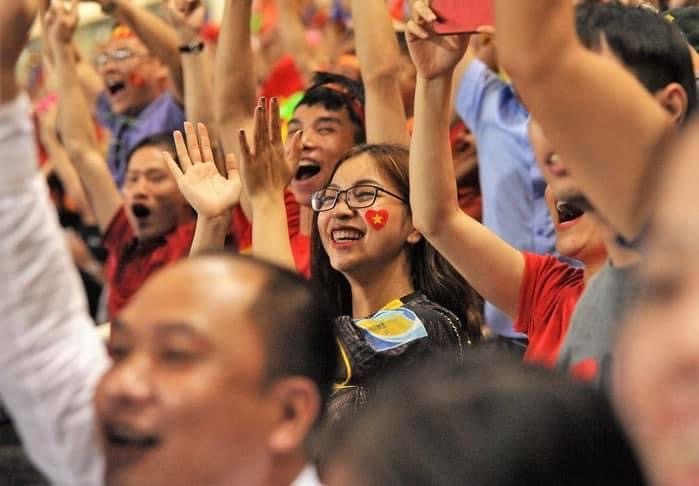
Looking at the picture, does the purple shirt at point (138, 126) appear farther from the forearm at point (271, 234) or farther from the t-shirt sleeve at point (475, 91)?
the forearm at point (271, 234)

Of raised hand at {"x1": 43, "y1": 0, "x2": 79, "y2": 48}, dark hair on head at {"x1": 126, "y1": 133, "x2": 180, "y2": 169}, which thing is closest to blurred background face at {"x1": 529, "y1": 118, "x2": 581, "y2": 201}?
dark hair on head at {"x1": 126, "y1": 133, "x2": 180, "y2": 169}

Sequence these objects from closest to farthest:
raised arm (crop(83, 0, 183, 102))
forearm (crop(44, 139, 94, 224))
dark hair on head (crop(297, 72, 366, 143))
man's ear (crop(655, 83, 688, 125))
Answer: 1. man's ear (crop(655, 83, 688, 125))
2. dark hair on head (crop(297, 72, 366, 143))
3. raised arm (crop(83, 0, 183, 102))
4. forearm (crop(44, 139, 94, 224))

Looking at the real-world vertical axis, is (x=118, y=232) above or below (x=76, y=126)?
below

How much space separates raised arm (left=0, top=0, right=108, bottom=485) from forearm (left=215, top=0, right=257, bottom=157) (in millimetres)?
1478

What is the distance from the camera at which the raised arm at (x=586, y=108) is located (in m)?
1.04

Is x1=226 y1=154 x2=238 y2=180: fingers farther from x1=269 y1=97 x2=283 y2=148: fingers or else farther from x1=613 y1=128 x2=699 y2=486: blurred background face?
x1=613 y1=128 x2=699 y2=486: blurred background face

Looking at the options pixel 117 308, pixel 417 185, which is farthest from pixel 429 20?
pixel 117 308

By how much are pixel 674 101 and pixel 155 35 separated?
7.00 ft

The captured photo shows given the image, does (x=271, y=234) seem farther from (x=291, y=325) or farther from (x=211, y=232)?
(x=291, y=325)

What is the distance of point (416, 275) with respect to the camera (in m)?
2.19

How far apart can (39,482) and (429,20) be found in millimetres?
994

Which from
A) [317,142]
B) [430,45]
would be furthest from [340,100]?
[430,45]

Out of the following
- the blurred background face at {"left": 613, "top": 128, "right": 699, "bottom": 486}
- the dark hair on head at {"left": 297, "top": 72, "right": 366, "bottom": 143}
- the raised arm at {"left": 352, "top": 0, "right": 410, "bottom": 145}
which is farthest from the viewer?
the dark hair on head at {"left": 297, "top": 72, "right": 366, "bottom": 143}

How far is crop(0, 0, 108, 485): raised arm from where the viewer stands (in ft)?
3.54
